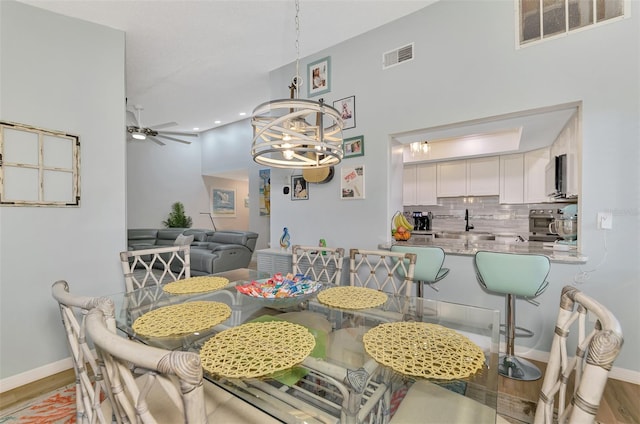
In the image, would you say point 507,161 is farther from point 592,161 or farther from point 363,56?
point 363,56

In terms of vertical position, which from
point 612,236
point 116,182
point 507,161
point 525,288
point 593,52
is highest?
point 593,52

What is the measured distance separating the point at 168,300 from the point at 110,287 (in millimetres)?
1397

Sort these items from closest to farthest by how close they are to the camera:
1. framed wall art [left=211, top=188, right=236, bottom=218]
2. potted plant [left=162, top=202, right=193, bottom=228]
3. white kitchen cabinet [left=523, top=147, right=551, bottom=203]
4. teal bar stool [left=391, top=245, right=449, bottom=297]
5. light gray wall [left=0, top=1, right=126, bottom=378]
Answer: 1. light gray wall [left=0, top=1, right=126, bottom=378]
2. teal bar stool [left=391, top=245, right=449, bottom=297]
3. white kitchen cabinet [left=523, top=147, right=551, bottom=203]
4. potted plant [left=162, top=202, right=193, bottom=228]
5. framed wall art [left=211, top=188, right=236, bottom=218]

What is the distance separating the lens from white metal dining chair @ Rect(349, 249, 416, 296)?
1832mm

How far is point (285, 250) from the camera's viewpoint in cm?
337

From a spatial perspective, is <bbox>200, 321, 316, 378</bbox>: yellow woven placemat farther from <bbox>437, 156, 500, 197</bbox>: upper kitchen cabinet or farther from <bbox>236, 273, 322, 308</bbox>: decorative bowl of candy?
<bbox>437, 156, 500, 197</bbox>: upper kitchen cabinet

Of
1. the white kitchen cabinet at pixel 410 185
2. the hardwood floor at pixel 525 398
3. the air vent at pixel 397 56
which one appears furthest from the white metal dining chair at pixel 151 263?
the white kitchen cabinet at pixel 410 185

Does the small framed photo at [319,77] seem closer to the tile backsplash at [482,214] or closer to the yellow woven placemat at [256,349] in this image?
the yellow woven placemat at [256,349]

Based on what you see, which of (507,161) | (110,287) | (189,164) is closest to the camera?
(110,287)

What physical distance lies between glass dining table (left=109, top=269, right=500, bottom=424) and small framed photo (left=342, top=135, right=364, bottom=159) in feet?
5.83

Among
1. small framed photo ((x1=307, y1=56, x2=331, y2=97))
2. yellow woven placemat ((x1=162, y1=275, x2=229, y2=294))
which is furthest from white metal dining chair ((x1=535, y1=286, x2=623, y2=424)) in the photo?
small framed photo ((x1=307, y1=56, x2=331, y2=97))

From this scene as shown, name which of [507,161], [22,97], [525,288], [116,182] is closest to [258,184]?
[116,182]

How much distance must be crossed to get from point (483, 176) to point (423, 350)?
14.1 feet

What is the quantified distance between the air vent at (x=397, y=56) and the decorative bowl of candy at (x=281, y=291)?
237 centimetres
